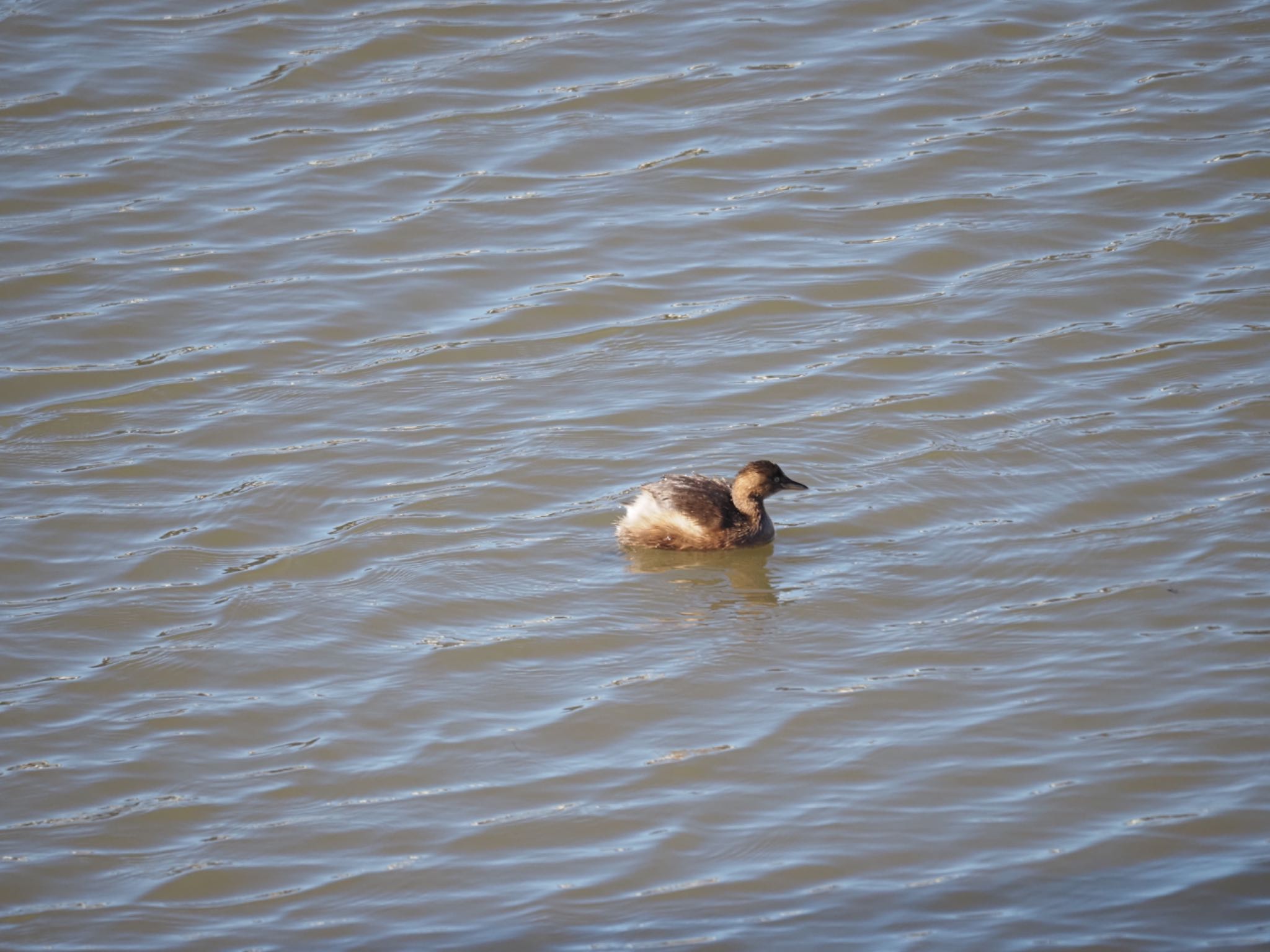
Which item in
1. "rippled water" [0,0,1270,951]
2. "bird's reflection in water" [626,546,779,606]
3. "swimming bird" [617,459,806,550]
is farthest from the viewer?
"swimming bird" [617,459,806,550]

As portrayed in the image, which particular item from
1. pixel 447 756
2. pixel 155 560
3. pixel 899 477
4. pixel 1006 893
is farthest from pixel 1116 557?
pixel 155 560

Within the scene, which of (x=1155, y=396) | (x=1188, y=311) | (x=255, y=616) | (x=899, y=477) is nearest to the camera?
(x=255, y=616)

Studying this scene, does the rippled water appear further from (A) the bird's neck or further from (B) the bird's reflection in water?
(A) the bird's neck

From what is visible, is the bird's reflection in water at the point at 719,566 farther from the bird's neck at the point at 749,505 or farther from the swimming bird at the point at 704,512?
the bird's neck at the point at 749,505

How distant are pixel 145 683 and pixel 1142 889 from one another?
3.84 m

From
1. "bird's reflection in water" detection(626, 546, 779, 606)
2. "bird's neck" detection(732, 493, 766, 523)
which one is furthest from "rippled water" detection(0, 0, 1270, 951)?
"bird's neck" detection(732, 493, 766, 523)

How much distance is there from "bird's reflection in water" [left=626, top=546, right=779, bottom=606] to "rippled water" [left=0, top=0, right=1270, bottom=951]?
0.10 feet

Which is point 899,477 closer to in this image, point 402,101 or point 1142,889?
point 1142,889

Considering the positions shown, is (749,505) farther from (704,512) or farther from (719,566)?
(719,566)

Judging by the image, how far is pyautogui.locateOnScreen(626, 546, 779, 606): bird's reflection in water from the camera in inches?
270

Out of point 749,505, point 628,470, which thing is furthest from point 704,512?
point 628,470

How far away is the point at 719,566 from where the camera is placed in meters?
7.17

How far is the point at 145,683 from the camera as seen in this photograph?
600cm

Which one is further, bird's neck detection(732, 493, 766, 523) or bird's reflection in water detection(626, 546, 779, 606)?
bird's neck detection(732, 493, 766, 523)
